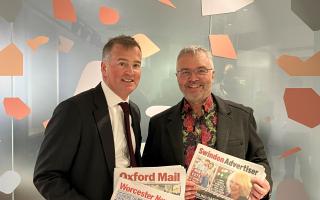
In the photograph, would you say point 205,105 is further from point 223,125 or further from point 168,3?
point 168,3

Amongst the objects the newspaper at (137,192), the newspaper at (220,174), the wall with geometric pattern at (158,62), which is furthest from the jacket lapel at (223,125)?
the wall with geometric pattern at (158,62)

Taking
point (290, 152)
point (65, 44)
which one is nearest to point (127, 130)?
point (65, 44)

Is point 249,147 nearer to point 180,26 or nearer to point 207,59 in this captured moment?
point 207,59

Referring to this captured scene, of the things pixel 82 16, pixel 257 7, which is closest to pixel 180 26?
pixel 257 7

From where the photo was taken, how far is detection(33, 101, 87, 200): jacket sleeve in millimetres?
1541

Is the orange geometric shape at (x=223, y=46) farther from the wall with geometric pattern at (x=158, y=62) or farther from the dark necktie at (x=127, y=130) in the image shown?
the dark necktie at (x=127, y=130)

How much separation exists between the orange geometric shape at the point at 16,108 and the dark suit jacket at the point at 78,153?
98cm

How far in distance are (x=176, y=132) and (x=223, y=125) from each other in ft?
0.86

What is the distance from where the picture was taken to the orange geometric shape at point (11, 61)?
2428 millimetres

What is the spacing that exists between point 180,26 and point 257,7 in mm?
562

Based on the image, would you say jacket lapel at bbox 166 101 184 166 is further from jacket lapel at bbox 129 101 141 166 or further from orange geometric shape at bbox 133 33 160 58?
orange geometric shape at bbox 133 33 160 58

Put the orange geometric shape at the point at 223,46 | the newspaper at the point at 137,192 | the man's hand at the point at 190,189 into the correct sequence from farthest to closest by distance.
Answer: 1. the orange geometric shape at the point at 223,46
2. the man's hand at the point at 190,189
3. the newspaper at the point at 137,192

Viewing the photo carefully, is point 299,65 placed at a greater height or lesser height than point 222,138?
greater

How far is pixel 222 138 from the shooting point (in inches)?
71.1
